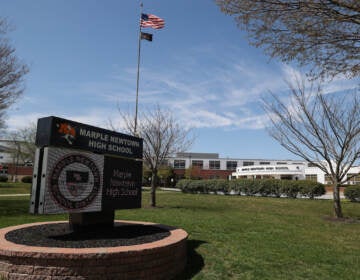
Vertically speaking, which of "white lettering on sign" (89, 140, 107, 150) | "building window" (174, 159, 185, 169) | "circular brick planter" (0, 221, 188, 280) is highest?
"building window" (174, 159, 185, 169)

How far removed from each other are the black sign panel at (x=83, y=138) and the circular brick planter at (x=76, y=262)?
6.06ft

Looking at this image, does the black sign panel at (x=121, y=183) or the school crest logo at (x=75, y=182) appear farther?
the black sign panel at (x=121, y=183)

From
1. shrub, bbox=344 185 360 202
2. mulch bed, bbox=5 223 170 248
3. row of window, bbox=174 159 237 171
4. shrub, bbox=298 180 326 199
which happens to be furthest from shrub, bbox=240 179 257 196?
row of window, bbox=174 159 237 171

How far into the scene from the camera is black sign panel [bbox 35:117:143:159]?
17.9ft

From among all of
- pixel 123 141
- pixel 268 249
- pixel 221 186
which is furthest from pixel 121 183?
pixel 221 186

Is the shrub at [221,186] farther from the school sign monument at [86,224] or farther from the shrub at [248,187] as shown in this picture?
the school sign monument at [86,224]

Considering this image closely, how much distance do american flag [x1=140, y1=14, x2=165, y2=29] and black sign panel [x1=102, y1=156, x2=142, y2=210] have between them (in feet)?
41.0

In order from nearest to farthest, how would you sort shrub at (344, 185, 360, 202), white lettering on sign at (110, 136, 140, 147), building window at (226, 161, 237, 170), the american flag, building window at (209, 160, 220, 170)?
white lettering on sign at (110, 136, 140, 147), the american flag, shrub at (344, 185, 360, 202), building window at (209, 160, 220, 170), building window at (226, 161, 237, 170)

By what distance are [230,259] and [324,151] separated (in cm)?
946

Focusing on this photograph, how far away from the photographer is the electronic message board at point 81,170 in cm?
534

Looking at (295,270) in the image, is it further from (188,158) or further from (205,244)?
(188,158)

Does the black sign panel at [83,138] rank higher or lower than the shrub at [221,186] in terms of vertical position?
higher

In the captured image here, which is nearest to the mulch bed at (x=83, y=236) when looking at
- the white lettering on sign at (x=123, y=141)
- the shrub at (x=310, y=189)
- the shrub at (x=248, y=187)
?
the white lettering on sign at (x=123, y=141)

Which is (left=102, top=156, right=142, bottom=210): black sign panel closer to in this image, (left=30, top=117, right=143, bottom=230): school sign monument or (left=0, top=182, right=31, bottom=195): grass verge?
(left=30, top=117, right=143, bottom=230): school sign monument
